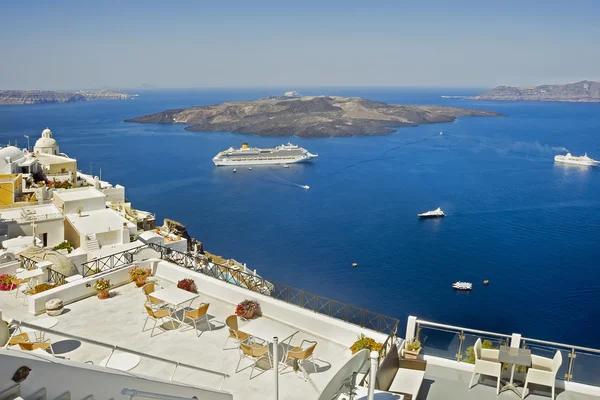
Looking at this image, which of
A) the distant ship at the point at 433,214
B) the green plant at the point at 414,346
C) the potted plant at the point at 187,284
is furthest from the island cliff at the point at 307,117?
the green plant at the point at 414,346

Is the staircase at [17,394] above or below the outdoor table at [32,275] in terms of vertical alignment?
above

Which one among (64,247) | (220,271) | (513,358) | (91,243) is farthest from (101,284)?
(64,247)

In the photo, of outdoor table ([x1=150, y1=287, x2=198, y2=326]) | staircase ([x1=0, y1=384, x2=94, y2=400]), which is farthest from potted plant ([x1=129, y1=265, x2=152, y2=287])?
staircase ([x1=0, y1=384, x2=94, y2=400])

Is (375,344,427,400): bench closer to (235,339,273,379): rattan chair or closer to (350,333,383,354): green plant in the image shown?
(350,333,383,354): green plant

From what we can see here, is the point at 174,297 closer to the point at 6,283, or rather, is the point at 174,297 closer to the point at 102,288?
the point at 102,288

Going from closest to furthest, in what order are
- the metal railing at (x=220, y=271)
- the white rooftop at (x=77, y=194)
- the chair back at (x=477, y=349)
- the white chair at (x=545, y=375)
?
the white chair at (x=545, y=375) < the chair back at (x=477, y=349) < the metal railing at (x=220, y=271) < the white rooftop at (x=77, y=194)

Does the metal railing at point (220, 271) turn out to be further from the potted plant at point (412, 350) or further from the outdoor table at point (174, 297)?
the outdoor table at point (174, 297)

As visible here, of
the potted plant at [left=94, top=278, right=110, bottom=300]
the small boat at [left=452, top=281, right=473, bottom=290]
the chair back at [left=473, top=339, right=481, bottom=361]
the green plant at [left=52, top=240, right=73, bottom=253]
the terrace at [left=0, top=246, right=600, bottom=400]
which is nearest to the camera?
the terrace at [left=0, top=246, right=600, bottom=400]
